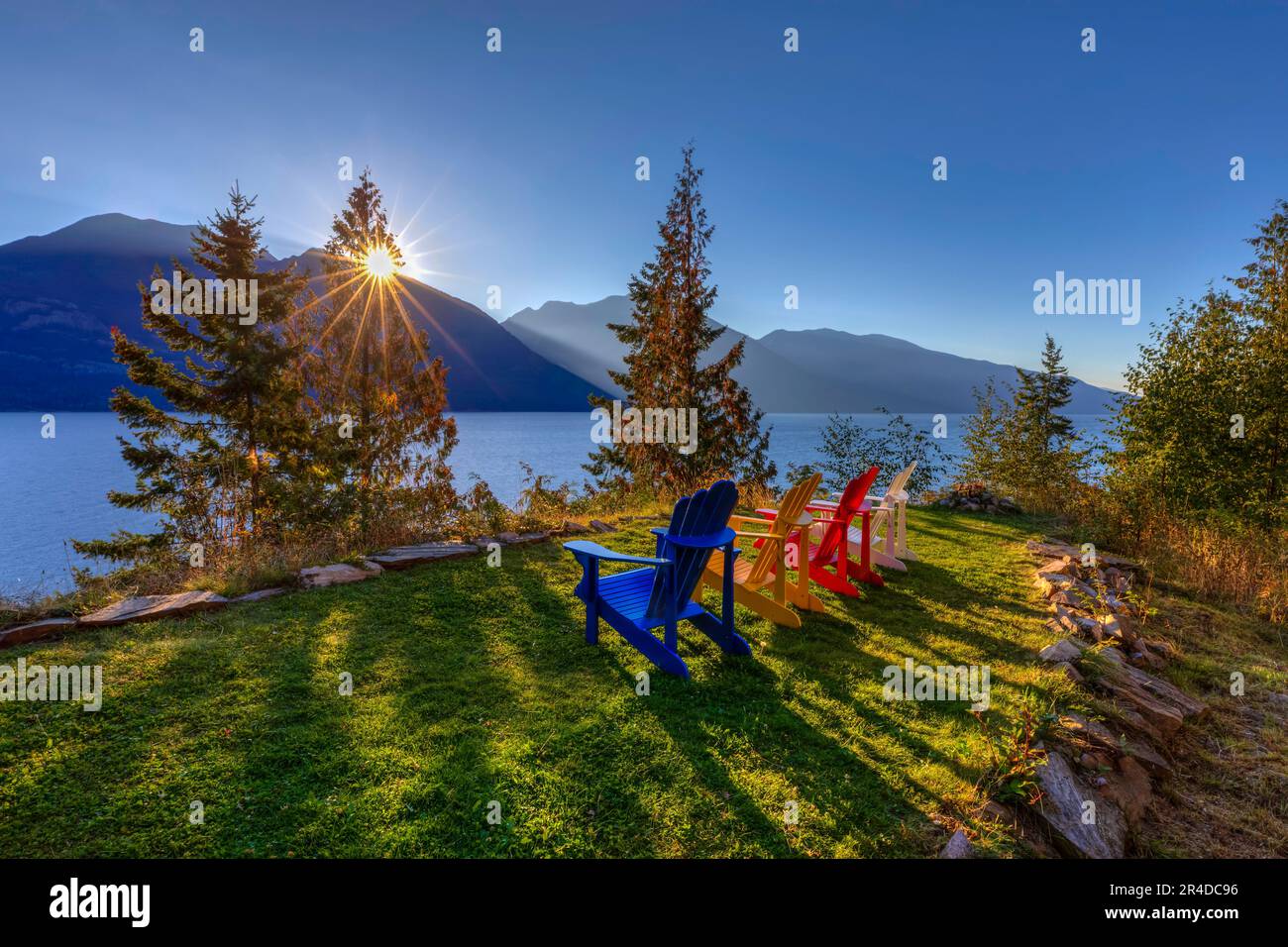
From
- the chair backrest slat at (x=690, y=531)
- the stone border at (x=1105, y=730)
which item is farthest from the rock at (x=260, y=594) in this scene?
the stone border at (x=1105, y=730)

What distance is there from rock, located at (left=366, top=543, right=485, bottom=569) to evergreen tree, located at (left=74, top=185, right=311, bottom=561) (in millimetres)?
6640

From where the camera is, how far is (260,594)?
4629 millimetres

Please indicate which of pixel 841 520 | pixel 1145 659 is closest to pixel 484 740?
pixel 841 520

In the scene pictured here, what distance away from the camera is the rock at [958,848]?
2.01 m

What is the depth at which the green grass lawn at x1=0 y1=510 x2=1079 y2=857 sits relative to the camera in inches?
82.2

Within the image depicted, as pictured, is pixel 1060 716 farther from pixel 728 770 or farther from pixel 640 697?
pixel 640 697

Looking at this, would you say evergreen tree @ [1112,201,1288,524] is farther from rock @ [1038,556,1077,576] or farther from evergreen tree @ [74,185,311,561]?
evergreen tree @ [74,185,311,561]

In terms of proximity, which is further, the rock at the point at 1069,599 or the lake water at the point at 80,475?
the lake water at the point at 80,475

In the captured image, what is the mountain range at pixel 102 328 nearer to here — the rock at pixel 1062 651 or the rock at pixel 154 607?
the rock at pixel 154 607

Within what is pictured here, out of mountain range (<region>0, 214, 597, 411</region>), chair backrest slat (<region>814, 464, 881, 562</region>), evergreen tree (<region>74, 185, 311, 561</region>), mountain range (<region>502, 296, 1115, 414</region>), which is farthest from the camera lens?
mountain range (<region>502, 296, 1115, 414</region>)

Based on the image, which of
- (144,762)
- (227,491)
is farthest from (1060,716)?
(227,491)

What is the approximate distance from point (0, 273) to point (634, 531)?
11123cm

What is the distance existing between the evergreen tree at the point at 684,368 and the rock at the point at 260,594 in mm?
9401

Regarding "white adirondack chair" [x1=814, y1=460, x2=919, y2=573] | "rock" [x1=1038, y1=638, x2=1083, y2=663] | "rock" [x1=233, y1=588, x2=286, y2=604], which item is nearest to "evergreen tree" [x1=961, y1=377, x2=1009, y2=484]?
"white adirondack chair" [x1=814, y1=460, x2=919, y2=573]
